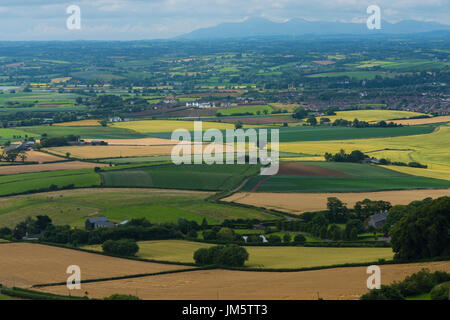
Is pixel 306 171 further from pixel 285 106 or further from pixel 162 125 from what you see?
pixel 285 106

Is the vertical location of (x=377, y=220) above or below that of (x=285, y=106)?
above

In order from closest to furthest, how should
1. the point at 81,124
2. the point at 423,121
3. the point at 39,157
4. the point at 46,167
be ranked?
the point at 46,167 < the point at 39,157 < the point at 81,124 < the point at 423,121

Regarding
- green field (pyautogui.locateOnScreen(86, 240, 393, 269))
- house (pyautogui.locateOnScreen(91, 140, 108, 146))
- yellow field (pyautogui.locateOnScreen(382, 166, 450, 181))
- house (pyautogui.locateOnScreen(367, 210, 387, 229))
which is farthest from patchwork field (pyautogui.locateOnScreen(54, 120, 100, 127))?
green field (pyautogui.locateOnScreen(86, 240, 393, 269))

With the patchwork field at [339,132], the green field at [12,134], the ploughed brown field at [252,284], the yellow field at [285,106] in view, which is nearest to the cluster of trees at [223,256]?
the ploughed brown field at [252,284]

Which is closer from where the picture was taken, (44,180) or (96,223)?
(96,223)

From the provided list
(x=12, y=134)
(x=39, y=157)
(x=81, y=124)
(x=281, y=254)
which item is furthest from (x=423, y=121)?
(x=281, y=254)

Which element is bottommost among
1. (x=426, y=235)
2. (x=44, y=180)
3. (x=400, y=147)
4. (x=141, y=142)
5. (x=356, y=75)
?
(x=400, y=147)

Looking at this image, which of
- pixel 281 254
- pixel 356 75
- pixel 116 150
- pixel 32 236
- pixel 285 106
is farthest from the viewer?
pixel 356 75
